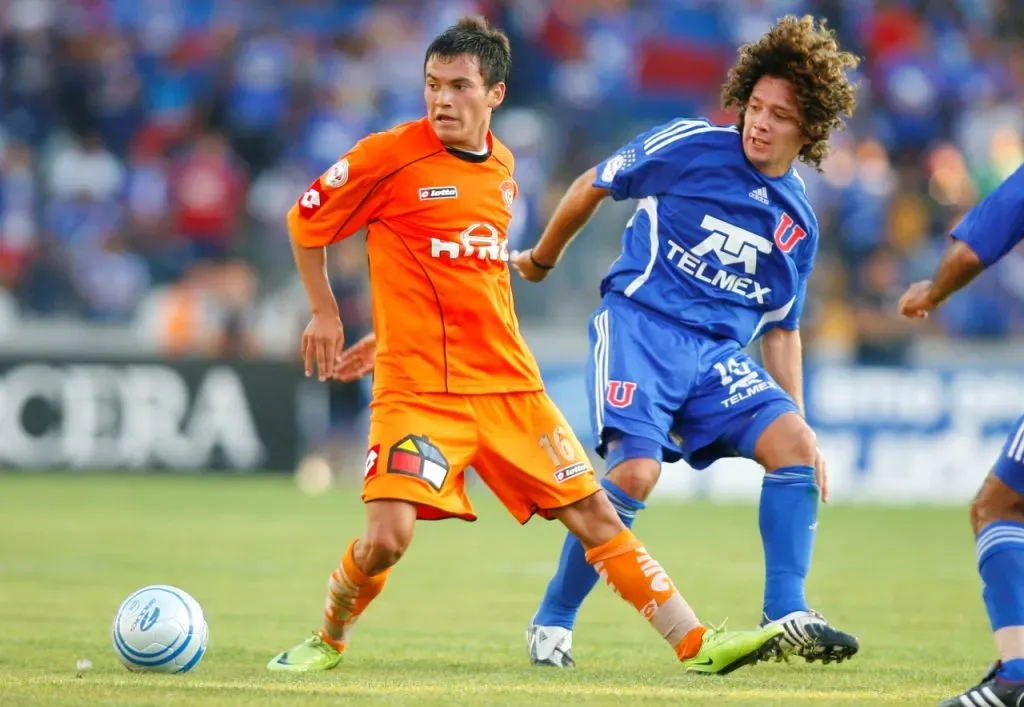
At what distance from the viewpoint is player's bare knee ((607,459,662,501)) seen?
6.58 m

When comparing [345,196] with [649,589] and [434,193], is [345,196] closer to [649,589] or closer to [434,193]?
[434,193]

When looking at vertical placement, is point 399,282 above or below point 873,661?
above

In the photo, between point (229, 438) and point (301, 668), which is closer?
point (301, 668)

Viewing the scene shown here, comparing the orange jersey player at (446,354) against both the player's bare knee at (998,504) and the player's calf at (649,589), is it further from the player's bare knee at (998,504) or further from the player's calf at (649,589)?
the player's bare knee at (998,504)

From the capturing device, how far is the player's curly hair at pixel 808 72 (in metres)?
6.78

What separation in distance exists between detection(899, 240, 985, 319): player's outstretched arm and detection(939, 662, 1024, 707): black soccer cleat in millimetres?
1120

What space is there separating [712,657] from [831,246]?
1229cm

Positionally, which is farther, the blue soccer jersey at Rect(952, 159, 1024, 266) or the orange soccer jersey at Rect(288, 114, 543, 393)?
the orange soccer jersey at Rect(288, 114, 543, 393)

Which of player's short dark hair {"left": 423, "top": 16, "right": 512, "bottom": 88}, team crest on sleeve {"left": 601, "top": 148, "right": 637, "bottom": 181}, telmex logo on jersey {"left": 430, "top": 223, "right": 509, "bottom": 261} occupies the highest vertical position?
player's short dark hair {"left": 423, "top": 16, "right": 512, "bottom": 88}

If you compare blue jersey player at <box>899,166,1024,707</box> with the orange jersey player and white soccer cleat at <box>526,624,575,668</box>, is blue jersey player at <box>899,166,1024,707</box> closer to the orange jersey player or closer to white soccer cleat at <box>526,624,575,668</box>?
the orange jersey player

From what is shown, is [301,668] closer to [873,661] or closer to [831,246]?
[873,661]

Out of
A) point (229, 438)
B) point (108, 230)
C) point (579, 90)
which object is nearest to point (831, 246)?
point (579, 90)

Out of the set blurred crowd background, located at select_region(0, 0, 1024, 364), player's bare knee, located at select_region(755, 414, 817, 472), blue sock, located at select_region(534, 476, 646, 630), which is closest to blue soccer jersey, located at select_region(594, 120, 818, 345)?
player's bare knee, located at select_region(755, 414, 817, 472)

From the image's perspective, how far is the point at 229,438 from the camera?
17.1 meters
